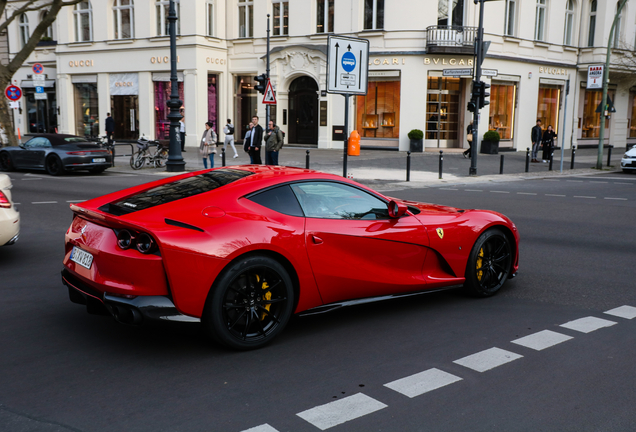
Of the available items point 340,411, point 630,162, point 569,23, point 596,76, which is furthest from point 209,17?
point 340,411

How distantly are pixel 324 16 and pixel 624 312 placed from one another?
30377 mm

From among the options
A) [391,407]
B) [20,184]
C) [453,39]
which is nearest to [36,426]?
[391,407]

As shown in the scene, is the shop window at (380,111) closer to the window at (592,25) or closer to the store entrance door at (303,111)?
the store entrance door at (303,111)

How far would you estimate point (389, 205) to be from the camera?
17.5ft

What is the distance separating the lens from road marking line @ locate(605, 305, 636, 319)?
559cm

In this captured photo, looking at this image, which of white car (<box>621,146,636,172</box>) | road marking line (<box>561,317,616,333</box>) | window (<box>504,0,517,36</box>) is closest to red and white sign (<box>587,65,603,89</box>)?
white car (<box>621,146,636,172</box>)

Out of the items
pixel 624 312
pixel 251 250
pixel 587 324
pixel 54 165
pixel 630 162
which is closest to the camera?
pixel 251 250

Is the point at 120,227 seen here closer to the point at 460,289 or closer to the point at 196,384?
the point at 196,384

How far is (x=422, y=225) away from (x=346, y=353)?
58.8 inches

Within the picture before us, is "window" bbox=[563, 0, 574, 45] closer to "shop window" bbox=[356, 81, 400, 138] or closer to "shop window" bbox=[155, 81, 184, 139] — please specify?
"shop window" bbox=[356, 81, 400, 138]

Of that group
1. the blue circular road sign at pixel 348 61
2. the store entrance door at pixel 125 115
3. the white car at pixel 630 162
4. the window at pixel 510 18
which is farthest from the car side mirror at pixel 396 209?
the store entrance door at pixel 125 115

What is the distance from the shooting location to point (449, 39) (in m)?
31.5

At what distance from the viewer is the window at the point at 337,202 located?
5.05 meters

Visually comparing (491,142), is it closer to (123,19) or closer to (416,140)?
(416,140)
